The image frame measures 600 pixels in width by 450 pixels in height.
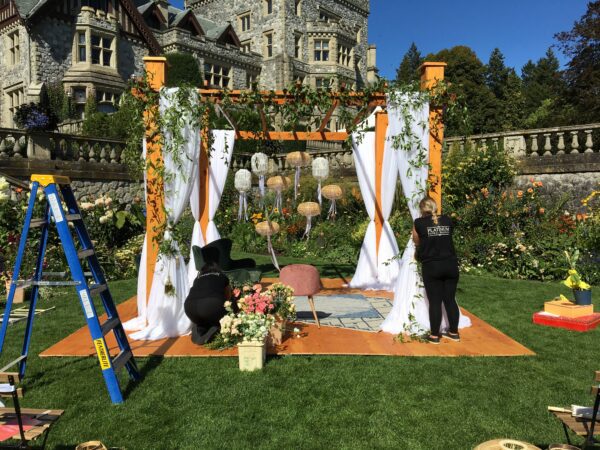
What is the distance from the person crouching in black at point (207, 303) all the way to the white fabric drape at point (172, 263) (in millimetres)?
387

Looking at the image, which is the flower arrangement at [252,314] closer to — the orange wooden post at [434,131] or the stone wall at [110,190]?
the orange wooden post at [434,131]

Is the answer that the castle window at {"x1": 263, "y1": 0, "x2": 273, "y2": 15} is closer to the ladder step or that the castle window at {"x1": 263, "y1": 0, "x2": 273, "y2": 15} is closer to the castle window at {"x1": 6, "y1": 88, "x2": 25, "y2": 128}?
the castle window at {"x1": 6, "y1": 88, "x2": 25, "y2": 128}

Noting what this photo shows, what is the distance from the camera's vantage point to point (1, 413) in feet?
8.71

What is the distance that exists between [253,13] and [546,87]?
32034 mm

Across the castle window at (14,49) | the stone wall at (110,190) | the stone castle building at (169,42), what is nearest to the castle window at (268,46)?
the stone castle building at (169,42)

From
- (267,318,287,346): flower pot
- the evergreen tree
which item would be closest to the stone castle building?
(267,318,287,346): flower pot

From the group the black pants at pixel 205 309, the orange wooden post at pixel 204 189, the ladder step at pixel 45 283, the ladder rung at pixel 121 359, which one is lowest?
the ladder rung at pixel 121 359

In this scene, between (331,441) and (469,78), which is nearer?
(331,441)

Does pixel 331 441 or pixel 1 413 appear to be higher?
pixel 1 413

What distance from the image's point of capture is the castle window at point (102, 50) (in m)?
25.0

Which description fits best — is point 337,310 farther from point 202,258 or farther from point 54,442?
point 54,442

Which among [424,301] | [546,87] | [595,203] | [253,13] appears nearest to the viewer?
[424,301]

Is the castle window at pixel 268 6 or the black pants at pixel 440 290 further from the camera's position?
the castle window at pixel 268 6

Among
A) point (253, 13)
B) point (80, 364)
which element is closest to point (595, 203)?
point (80, 364)
